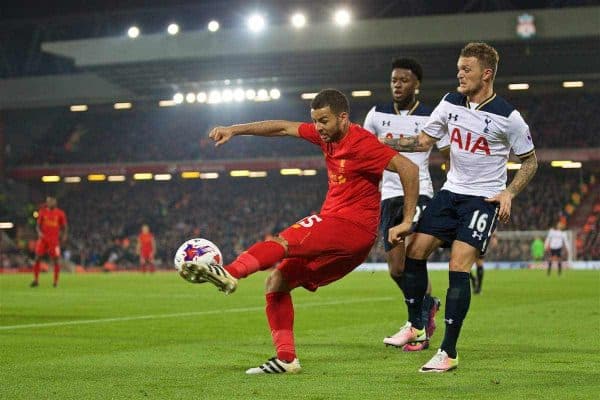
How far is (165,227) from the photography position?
54750mm

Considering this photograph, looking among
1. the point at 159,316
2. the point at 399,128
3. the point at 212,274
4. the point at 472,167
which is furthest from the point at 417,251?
the point at 159,316

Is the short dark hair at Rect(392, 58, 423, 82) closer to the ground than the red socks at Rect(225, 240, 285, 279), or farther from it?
farther from it

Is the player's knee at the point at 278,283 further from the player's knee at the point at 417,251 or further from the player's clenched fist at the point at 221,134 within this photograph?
the player's knee at the point at 417,251

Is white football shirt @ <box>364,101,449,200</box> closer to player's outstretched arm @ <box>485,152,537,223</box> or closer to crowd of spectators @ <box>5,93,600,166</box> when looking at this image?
player's outstretched arm @ <box>485,152,537,223</box>

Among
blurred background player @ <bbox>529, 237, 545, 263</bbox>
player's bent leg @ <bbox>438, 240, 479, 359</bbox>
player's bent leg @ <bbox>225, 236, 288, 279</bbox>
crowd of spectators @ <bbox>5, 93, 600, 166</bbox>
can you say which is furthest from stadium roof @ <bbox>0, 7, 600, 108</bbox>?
player's bent leg @ <bbox>225, 236, 288, 279</bbox>

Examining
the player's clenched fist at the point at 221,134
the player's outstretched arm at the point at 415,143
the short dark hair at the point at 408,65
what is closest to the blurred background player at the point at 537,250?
the short dark hair at the point at 408,65

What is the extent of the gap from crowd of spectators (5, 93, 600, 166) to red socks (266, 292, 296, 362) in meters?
43.7

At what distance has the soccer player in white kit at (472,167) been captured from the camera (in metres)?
7.79

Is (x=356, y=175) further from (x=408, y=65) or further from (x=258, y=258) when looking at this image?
(x=408, y=65)

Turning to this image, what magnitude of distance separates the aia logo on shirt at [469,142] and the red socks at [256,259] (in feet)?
6.07

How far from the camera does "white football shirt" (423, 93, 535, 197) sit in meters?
7.91

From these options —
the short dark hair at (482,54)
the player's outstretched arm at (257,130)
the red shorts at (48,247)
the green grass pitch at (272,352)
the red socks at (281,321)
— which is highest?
the short dark hair at (482,54)

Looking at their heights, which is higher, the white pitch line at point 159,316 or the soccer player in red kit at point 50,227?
the soccer player in red kit at point 50,227

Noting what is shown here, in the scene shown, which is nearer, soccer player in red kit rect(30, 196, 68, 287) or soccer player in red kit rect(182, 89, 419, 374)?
soccer player in red kit rect(182, 89, 419, 374)
